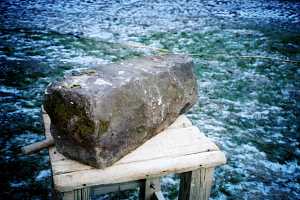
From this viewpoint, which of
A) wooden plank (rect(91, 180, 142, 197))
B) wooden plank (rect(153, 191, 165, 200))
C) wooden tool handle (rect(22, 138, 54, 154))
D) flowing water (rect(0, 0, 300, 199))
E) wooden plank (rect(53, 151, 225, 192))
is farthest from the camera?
flowing water (rect(0, 0, 300, 199))

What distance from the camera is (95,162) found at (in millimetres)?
1419

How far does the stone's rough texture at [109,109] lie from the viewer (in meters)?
1.37

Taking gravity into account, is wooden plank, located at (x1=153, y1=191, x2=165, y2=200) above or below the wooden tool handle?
below

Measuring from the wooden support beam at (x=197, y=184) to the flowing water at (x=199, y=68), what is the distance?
85 centimetres

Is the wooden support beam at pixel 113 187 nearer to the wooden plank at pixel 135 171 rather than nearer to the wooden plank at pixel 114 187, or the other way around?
the wooden plank at pixel 114 187

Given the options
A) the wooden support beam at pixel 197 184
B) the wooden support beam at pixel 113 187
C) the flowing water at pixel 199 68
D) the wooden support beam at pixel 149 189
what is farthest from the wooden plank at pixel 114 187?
the flowing water at pixel 199 68

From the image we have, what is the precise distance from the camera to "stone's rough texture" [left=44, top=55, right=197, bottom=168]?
137cm

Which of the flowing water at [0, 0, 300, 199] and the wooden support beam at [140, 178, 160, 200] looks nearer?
the wooden support beam at [140, 178, 160, 200]

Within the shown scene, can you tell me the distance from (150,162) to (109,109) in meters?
0.32

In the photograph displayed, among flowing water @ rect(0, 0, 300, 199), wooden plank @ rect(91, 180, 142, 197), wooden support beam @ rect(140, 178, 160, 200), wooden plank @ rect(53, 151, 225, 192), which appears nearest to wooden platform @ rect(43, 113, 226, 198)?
wooden plank @ rect(53, 151, 225, 192)

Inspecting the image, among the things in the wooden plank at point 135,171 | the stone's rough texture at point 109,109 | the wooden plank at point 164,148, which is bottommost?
the wooden plank at point 135,171

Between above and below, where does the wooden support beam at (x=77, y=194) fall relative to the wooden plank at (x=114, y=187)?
above

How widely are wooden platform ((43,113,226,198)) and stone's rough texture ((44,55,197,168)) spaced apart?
4 cm

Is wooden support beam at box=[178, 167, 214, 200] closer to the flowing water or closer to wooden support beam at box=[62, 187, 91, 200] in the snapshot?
wooden support beam at box=[62, 187, 91, 200]
